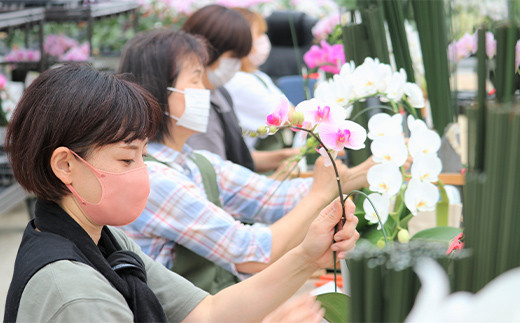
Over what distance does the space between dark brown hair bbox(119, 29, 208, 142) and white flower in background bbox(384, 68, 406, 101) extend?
24.6 inches

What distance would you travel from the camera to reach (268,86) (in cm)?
364

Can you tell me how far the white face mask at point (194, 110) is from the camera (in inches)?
75.7

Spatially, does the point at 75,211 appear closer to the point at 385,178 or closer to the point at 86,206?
the point at 86,206

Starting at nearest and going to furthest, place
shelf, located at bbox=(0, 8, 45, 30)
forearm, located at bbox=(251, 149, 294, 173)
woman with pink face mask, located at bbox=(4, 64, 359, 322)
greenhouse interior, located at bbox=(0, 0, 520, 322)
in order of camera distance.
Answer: greenhouse interior, located at bbox=(0, 0, 520, 322)
woman with pink face mask, located at bbox=(4, 64, 359, 322)
forearm, located at bbox=(251, 149, 294, 173)
shelf, located at bbox=(0, 8, 45, 30)

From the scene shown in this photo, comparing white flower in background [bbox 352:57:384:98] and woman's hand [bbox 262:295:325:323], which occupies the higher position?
white flower in background [bbox 352:57:384:98]

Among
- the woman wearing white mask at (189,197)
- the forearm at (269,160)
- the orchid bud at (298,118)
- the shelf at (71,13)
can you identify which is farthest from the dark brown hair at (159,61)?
the shelf at (71,13)

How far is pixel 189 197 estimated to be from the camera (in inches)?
68.7

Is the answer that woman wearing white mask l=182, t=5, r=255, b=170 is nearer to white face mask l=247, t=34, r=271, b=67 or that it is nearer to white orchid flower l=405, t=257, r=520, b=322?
white face mask l=247, t=34, r=271, b=67

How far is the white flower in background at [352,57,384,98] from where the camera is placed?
5.17ft

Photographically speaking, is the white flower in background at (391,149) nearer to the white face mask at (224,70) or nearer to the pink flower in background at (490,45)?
the pink flower in background at (490,45)

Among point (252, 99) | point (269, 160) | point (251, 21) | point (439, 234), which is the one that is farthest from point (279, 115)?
point (251, 21)

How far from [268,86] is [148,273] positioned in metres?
2.37

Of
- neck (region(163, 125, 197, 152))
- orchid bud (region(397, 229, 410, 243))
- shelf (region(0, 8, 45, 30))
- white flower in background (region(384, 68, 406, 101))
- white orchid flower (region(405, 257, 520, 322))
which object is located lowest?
orchid bud (region(397, 229, 410, 243))

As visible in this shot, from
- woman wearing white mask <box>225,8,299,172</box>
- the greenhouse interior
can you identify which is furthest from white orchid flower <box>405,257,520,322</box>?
woman wearing white mask <box>225,8,299,172</box>
